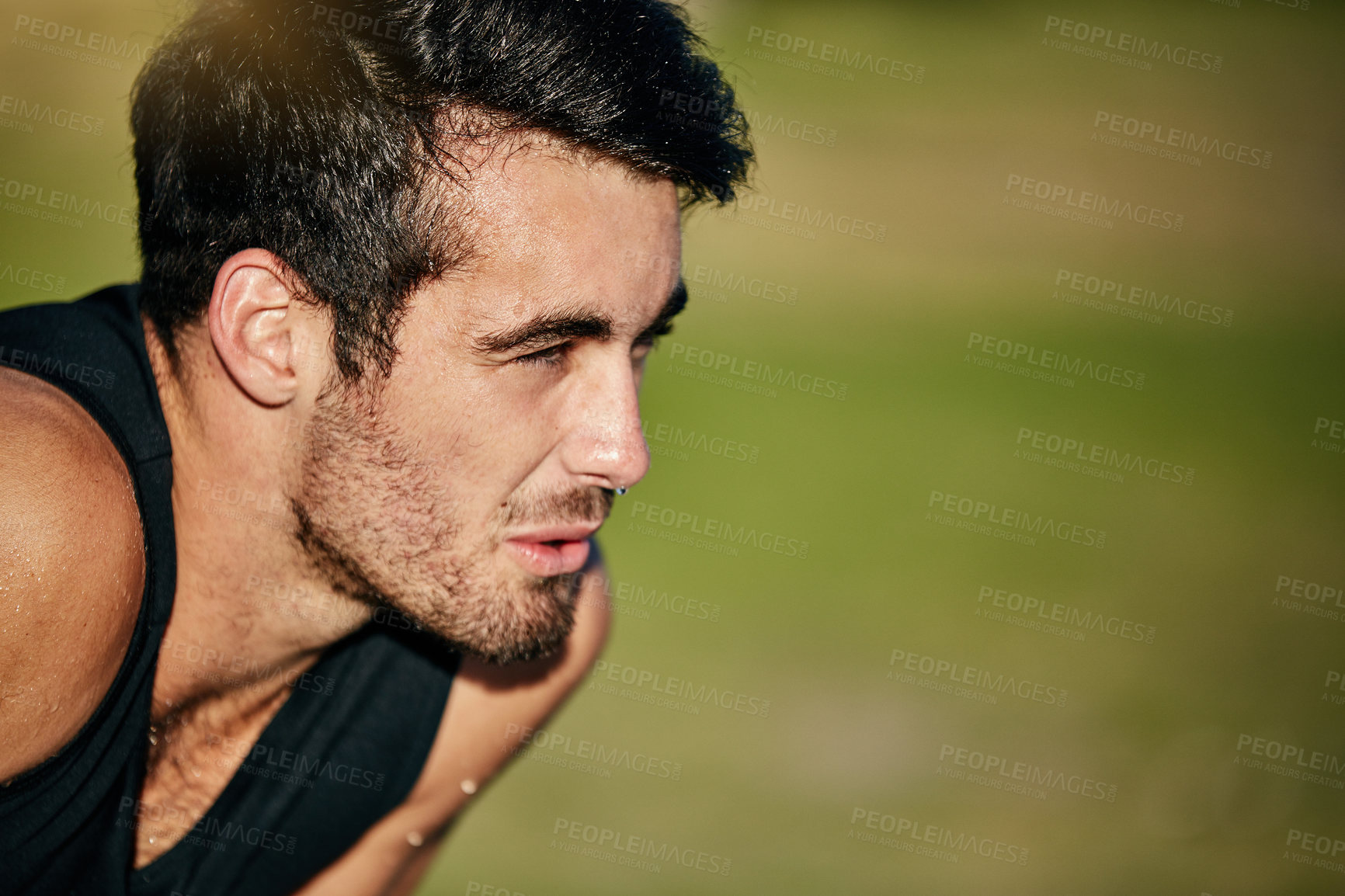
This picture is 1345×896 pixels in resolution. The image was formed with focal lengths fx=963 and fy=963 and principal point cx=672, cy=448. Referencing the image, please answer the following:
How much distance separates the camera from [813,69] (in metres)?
20.0

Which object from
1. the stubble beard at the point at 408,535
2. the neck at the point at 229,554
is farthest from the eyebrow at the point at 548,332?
the neck at the point at 229,554

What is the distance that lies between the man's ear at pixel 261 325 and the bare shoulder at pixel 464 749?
1179 mm

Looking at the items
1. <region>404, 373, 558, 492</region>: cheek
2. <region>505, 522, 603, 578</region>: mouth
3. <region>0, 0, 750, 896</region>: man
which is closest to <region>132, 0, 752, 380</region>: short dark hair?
<region>0, 0, 750, 896</region>: man

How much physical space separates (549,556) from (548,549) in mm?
22

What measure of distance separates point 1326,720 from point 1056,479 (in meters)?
3.29

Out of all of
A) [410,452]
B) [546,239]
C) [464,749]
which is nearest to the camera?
[546,239]

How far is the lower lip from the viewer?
2.52 m

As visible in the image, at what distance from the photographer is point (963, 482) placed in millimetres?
8867

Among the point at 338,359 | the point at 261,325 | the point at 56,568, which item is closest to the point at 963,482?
the point at 338,359

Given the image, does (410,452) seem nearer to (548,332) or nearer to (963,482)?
(548,332)

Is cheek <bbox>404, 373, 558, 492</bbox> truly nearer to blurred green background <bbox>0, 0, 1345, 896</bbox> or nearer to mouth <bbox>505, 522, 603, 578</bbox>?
mouth <bbox>505, 522, 603, 578</bbox>

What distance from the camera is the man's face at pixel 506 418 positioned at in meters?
2.28

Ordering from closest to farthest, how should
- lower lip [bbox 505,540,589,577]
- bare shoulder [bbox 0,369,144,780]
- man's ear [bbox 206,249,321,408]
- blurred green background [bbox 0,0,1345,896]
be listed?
1. bare shoulder [bbox 0,369,144,780]
2. man's ear [bbox 206,249,321,408]
3. lower lip [bbox 505,540,589,577]
4. blurred green background [bbox 0,0,1345,896]

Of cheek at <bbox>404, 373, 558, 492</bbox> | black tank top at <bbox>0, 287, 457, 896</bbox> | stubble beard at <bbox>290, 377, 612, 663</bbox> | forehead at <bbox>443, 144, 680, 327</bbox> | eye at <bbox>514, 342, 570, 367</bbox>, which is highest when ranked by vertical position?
forehead at <bbox>443, 144, 680, 327</bbox>
